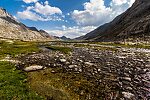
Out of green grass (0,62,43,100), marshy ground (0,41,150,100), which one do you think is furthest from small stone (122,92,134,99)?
green grass (0,62,43,100)

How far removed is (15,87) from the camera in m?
17.9

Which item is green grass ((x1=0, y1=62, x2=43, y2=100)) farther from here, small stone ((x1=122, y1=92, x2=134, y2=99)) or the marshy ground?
small stone ((x1=122, y1=92, x2=134, y2=99))

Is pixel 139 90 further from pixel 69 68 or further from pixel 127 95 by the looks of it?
pixel 69 68

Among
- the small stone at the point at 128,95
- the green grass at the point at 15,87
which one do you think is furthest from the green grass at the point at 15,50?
the small stone at the point at 128,95

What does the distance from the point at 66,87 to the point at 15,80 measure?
4.97m

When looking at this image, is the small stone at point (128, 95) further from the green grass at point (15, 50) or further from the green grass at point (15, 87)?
the green grass at point (15, 50)

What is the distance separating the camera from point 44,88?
17906 millimetres

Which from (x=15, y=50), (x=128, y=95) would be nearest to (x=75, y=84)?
(x=128, y=95)

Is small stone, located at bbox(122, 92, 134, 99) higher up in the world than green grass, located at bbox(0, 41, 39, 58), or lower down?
higher up

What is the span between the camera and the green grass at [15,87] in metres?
16.0

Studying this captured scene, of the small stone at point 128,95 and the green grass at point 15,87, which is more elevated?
the green grass at point 15,87

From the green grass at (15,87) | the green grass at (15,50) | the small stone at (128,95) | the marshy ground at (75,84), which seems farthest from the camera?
the green grass at (15,50)

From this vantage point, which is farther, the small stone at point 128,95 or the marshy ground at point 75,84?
the marshy ground at point 75,84

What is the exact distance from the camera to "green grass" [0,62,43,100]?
16.0 metres
